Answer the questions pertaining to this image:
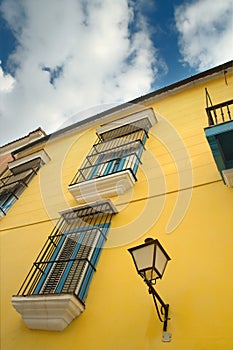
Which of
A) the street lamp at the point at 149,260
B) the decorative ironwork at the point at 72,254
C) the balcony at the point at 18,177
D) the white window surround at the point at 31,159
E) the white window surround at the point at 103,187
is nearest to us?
the street lamp at the point at 149,260

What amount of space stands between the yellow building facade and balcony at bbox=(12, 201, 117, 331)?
19 mm

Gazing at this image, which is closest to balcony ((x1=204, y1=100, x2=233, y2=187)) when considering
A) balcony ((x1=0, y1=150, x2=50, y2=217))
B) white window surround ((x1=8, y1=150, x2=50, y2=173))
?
balcony ((x1=0, y1=150, x2=50, y2=217))

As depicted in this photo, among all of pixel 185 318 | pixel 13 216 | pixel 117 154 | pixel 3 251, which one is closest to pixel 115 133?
pixel 117 154

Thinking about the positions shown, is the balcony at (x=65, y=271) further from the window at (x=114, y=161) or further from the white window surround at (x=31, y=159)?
the white window surround at (x=31, y=159)

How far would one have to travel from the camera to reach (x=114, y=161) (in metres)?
7.25

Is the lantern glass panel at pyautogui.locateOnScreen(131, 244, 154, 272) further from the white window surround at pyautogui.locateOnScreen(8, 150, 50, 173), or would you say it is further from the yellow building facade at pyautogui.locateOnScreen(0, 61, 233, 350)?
the white window surround at pyautogui.locateOnScreen(8, 150, 50, 173)

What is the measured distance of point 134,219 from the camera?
5324 mm

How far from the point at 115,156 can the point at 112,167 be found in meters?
0.57

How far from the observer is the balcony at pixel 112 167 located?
620 centimetres

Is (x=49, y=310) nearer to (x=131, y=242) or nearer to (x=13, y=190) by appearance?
(x=131, y=242)

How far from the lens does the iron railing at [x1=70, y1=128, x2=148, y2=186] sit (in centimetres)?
682

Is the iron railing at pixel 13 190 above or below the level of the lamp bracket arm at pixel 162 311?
above

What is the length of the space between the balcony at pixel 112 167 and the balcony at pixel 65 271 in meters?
0.66

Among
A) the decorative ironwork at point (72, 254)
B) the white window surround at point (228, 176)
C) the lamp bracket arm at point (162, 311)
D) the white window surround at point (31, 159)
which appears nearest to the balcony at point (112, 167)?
the decorative ironwork at point (72, 254)
